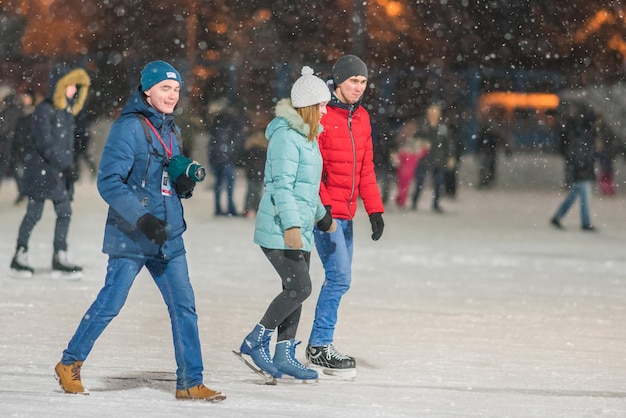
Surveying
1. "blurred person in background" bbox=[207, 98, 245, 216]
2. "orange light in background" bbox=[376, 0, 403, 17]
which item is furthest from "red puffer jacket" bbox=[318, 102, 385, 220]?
"orange light in background" bbox=[376, 0, 403, 17]

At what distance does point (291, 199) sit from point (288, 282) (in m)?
0.41

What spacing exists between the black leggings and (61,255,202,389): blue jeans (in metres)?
0.52

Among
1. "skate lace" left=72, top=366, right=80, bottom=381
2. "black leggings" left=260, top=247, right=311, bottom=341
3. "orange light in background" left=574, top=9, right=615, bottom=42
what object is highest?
"orange light in background" left=574, top=9, right=615, bottom=42

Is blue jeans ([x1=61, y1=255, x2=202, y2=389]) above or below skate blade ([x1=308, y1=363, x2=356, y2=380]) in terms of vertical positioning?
above

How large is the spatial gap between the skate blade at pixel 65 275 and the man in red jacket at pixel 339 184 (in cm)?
392

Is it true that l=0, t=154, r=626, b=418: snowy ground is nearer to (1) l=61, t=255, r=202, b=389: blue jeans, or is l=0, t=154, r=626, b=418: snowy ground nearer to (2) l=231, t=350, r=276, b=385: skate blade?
(2) l=231, t=350, r=276, b=385: skate blade

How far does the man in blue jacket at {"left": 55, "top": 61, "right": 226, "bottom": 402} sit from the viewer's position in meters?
5.24

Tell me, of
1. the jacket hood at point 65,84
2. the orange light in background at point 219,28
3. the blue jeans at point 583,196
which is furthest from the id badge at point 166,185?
the orange light in background at point 219,28

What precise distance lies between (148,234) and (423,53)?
99.0ft

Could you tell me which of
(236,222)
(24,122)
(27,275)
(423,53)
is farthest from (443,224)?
(423,53)

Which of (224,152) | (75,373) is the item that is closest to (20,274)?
(75,373)

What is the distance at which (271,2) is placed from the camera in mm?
35156

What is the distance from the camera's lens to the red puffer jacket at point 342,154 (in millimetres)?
6227

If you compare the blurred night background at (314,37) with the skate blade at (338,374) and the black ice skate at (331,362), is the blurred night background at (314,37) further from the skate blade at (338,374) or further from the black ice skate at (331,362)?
the skate blade at (338,374)
